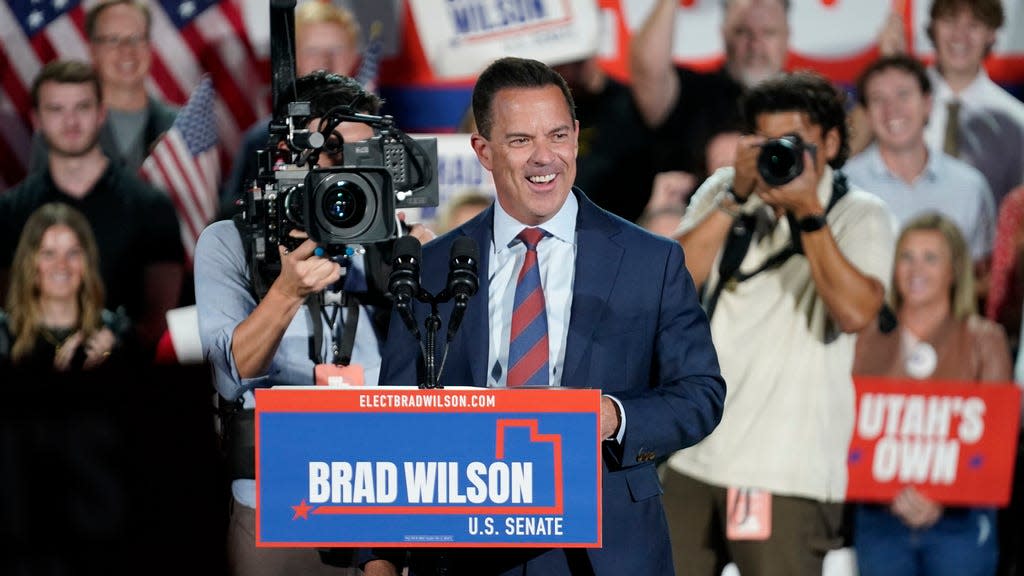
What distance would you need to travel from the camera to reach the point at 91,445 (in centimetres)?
234

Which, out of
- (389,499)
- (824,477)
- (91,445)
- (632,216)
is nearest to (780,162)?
(824,477)

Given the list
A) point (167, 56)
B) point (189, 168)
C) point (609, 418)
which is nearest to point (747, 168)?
point (609, 418)

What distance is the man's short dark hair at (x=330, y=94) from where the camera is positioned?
11.7 feet

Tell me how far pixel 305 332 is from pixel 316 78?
0.60 m

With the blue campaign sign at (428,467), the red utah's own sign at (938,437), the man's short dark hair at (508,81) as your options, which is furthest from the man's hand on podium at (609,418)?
the red utah's own sign at (938,437)

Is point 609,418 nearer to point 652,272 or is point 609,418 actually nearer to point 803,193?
point 652,272

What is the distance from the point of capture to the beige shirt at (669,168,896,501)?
454 centimetres

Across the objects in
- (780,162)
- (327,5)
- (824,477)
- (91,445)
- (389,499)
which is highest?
(327,5)

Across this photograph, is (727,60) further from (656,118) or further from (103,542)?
(103,542)

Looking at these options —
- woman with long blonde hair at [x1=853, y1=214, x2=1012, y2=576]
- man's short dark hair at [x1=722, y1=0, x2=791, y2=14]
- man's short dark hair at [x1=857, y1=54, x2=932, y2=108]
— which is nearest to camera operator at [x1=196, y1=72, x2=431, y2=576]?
woman with long blonde hair at [x1=853, y1=214, x2=1012, y2=576]

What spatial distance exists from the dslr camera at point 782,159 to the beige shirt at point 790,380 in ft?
0.63

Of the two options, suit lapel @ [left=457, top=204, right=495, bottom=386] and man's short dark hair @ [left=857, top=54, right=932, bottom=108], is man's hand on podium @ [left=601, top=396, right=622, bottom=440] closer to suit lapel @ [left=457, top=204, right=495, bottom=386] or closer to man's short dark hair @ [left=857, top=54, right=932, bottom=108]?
suit lapel @ [left=457, top=204, right=495, bottom=386]

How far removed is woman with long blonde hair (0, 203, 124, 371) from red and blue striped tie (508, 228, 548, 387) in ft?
8.55

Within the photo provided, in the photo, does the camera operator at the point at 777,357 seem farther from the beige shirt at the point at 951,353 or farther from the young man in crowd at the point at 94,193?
the young man in crowd at the point at 94,193
